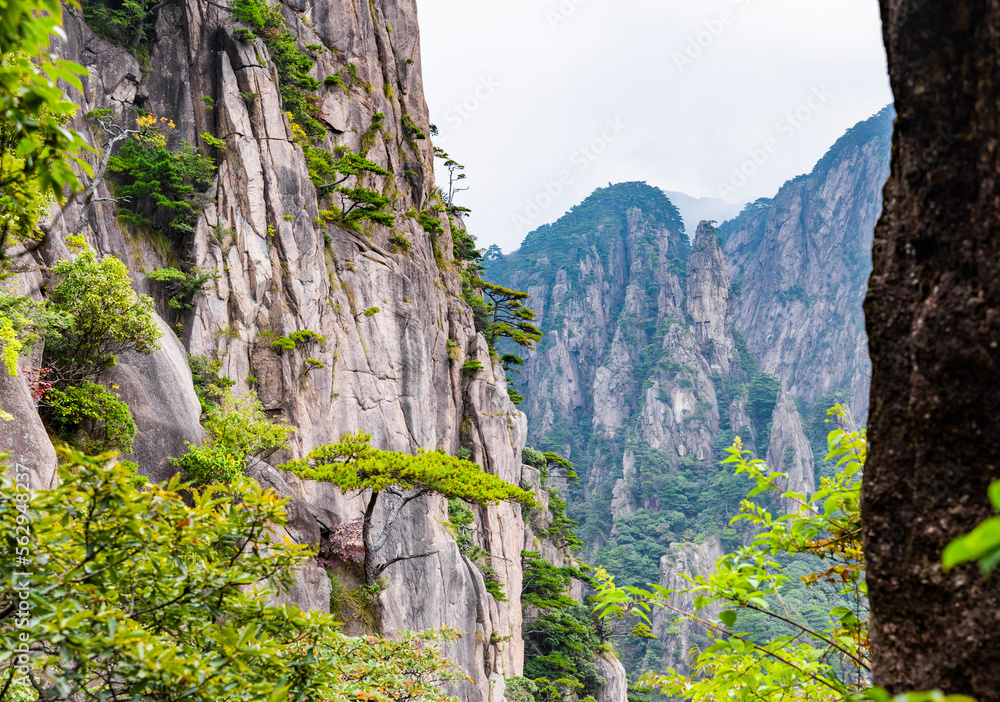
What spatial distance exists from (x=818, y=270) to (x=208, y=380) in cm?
9828

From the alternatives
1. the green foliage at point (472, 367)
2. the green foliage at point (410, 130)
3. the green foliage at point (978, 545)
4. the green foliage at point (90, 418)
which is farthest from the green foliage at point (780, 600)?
the green foliage at point (410, 130)

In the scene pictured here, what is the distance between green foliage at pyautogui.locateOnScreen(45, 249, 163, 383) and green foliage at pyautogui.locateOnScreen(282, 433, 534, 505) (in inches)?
150

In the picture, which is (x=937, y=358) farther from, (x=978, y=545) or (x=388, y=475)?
(x=388, y=475)

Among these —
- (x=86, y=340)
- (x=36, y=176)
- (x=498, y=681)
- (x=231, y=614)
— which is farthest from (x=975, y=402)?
(x=498, y=681)

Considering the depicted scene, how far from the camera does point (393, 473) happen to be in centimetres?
1145

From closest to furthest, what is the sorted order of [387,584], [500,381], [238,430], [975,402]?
[975,402], [238,430], [387,584], [500,381]

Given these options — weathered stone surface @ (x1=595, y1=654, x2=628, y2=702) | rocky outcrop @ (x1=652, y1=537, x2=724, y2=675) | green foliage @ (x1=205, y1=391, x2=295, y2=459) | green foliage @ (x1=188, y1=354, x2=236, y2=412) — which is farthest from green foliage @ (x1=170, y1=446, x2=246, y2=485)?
rocky outcrop @ (x1=652, y1=537, x2=724, y2=675)

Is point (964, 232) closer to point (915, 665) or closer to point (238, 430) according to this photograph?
point (915, 665)

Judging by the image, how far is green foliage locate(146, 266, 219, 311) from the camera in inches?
571

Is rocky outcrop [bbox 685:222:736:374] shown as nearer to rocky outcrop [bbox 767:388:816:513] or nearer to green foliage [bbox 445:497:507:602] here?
rocky outcrop [bbox 767:388:816:513]

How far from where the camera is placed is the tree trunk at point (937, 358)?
4.99ft

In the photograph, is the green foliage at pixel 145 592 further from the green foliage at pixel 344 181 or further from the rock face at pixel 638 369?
the rock face at pixel 638 369

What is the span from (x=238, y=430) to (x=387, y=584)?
4.74 m

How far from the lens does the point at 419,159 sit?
2642cm
